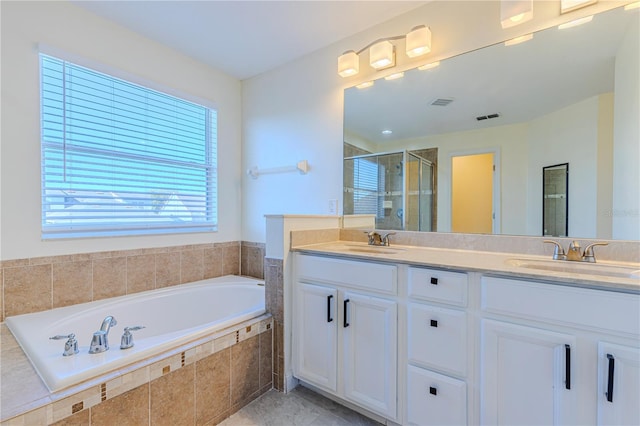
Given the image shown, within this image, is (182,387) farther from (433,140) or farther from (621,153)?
(621,153)

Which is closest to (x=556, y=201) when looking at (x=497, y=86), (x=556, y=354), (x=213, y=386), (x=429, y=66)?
(x=497, y=86)

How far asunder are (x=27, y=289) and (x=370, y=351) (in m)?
1.99

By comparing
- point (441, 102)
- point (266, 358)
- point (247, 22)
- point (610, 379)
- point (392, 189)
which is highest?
point (247, 22)

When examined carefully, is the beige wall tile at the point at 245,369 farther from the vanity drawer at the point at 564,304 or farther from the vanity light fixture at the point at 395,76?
the vanity light fixture at the point at 395,76

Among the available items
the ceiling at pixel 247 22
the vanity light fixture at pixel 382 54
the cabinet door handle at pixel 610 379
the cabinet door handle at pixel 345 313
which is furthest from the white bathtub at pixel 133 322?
the ceiling at pixel 247 22

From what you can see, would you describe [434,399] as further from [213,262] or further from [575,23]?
[213,262]

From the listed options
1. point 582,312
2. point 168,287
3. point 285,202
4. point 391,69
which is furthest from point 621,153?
point 168,287

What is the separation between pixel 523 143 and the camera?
5.30 feet

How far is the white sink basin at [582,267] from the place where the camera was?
3.78 ft

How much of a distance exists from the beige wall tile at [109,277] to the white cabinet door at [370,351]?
5.29 ft

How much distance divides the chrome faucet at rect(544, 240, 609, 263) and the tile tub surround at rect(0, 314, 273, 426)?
5.26ft

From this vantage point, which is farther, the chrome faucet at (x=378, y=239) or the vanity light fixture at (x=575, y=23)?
the chrome faucet at (x=378, y=239)

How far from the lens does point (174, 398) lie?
1.34 metres

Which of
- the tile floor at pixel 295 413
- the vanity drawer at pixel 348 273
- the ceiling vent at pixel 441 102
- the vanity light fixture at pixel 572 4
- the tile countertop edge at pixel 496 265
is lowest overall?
the tile floor at pixel 295 413
